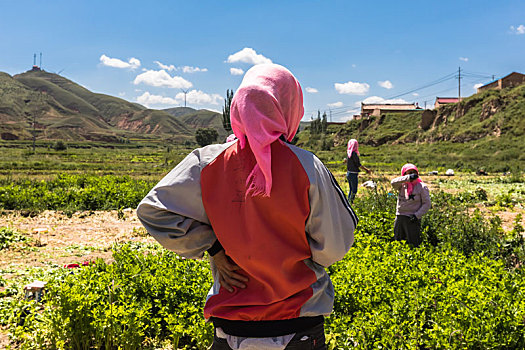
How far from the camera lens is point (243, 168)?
5.18 ft

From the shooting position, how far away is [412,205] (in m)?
5.97

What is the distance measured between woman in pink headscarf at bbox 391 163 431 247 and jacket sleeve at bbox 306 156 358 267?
4.56 metres

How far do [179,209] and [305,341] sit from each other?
701mm

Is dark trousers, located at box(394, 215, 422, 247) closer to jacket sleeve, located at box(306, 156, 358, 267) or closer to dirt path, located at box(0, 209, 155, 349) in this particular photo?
dirt path, located at box(0, 209, 155, 349)

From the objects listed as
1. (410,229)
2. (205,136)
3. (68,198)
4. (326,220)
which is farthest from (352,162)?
(205,136)

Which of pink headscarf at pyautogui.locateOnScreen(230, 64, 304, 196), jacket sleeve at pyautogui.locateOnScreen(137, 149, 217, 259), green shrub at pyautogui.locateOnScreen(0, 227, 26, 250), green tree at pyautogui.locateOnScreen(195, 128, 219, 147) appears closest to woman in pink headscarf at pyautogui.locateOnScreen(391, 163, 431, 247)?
pink headscarf at pyautogui.locateOnScreen(230, 64, 304, 196)

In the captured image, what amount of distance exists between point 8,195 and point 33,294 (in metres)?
7.59

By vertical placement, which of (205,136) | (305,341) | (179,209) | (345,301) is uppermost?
(205,136)

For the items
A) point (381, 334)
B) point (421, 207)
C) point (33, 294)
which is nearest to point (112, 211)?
point (33, 294)

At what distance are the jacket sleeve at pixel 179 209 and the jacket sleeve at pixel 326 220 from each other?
0.43 meters

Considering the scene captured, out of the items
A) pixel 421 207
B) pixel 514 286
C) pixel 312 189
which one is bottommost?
pixel 514 286

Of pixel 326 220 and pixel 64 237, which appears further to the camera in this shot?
pixel 64 237

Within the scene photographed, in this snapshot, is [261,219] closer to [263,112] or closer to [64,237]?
[263,112]

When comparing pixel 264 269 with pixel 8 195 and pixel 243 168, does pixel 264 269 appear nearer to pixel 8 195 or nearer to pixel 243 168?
pixel 243 168
